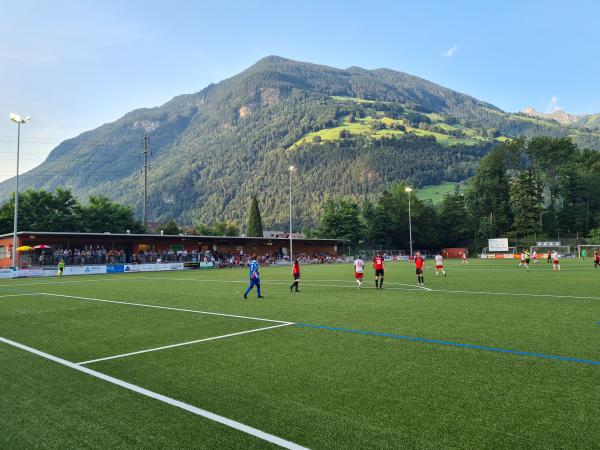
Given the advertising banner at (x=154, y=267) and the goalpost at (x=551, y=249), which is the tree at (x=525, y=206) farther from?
the advertising banner at (x=154, y=267)

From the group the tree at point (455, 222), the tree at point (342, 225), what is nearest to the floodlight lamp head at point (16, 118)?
the tree at point (342, 225)

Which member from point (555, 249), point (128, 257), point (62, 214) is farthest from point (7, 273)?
point (555, 249)

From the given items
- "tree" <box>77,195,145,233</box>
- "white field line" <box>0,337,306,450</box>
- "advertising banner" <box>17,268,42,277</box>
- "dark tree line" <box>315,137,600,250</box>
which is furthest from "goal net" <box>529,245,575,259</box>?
"tree" <box>77,195,145,233</box>

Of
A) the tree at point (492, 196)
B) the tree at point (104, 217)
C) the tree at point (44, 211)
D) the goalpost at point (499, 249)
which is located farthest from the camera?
the tree at point (492, 196)

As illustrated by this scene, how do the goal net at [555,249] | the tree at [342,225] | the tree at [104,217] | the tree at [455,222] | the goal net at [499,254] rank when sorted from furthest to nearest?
the tree at [455,222] → the tree at [342,225] → the tree at [104,217] → the goal net at [499,254] → the goal net at [555,249]

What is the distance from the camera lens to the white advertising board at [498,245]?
76.7 metres

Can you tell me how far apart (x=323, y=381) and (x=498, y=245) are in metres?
81.2

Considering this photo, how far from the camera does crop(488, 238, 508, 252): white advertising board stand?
76688mm

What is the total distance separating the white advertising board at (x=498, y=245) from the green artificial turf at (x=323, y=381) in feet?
235

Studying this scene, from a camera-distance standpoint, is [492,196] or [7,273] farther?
[492,196]

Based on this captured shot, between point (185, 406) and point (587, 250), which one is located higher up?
point (587, 250)

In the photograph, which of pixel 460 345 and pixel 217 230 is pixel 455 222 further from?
pixel 460 345

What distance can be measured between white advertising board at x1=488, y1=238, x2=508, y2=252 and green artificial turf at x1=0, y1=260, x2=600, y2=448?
71.5 m

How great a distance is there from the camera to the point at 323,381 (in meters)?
5.87
